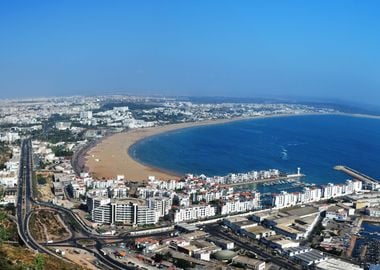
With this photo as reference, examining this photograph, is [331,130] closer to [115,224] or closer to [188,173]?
[188,173]

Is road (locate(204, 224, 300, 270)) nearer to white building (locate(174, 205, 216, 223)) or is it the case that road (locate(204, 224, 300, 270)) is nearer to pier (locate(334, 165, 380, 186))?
white building (locate(174, 205, 216, 223))

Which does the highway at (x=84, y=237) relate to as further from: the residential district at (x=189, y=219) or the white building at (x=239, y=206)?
the white building at (x=239, y=206)

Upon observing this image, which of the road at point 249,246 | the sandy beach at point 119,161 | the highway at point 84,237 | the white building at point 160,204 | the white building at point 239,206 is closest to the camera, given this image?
the highway at point 84,237

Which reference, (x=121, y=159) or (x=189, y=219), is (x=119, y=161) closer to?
(x=121, y=159)

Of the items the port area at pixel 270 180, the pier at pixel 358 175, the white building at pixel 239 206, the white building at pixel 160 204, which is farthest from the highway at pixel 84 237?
the pier at pixel 358 175

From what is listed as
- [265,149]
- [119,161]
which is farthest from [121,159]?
[265,149]
